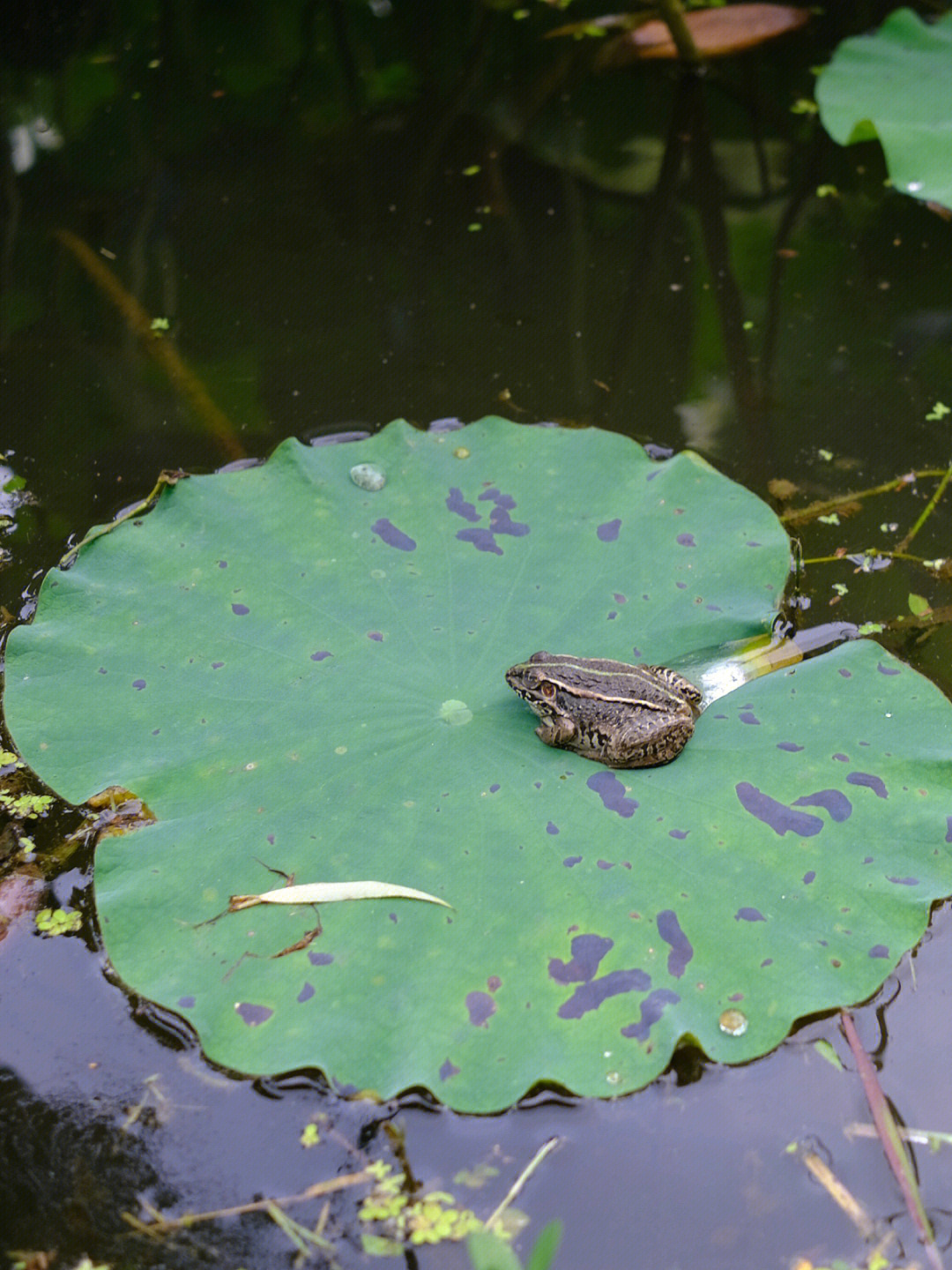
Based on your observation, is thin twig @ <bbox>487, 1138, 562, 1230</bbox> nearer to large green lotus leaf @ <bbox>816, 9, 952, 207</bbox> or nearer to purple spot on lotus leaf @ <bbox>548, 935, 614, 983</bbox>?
purple spot on lotus leaf @ <bbox>548, 935, 614, 983</bbox>

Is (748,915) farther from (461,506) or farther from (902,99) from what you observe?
(902,99)

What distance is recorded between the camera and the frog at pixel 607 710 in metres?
2.96

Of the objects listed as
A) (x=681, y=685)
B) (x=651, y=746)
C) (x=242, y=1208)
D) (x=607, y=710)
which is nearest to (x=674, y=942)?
(x=651, y=746)

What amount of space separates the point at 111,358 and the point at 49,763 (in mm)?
2459

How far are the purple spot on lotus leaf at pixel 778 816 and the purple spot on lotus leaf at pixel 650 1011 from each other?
1.83ft

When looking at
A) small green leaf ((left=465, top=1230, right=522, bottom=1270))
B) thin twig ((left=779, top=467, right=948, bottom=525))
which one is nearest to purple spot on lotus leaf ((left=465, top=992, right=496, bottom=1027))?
small green leaf ((left=465, top=1230, right=522, bottom=1270))

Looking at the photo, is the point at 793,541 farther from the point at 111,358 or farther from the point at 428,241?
the point at 111,358

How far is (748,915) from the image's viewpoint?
2645mm

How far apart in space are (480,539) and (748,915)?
1.48 meters

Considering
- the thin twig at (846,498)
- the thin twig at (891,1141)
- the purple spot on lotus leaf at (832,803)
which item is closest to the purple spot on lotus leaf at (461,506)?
the thin twig at (846,498)

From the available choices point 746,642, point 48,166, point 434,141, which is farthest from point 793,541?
point 48,166

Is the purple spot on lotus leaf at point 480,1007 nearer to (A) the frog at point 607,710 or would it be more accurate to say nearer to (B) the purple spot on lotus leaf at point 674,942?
(B) the purple spot on lotus leaf at point 674,942

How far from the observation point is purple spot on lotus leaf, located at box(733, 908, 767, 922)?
2638 millimetres

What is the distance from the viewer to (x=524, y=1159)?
2.43m
